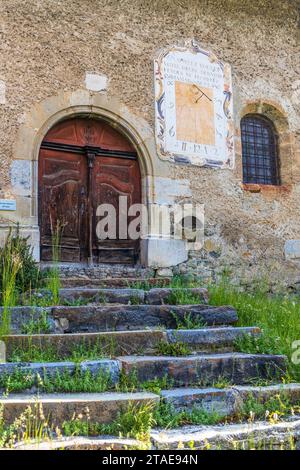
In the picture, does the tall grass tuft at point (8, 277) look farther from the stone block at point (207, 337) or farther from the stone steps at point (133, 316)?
the stone block at point (207, 337)

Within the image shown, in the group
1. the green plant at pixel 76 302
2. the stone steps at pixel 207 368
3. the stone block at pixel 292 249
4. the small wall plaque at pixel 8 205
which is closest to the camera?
the stone steps at pixel 207 368

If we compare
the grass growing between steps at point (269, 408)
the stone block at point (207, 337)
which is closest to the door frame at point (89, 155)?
the stone block at point (207, 337)

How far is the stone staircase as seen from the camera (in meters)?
3.09

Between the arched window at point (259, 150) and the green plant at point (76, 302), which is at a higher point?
the arched window at point (259, 150)

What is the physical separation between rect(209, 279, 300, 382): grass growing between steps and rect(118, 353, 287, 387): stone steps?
0.54ft

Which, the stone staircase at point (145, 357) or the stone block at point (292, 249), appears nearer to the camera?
the stone staircase at point (145, 357)

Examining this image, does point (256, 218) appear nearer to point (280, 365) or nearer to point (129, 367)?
point (280, 365)

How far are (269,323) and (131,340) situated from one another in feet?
5.04

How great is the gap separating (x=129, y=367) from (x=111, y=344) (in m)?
0.45

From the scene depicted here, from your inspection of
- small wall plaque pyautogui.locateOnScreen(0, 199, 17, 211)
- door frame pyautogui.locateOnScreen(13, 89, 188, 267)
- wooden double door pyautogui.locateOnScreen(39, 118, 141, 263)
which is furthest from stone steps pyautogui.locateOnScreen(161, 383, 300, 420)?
wooden double door pyautogui.locateOnScreen(39, 118, 141, 263)

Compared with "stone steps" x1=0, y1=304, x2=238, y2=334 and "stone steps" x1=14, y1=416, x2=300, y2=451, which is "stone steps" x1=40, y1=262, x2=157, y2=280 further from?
"stone steps" x1=14, y1=416, x2=300, y2=451

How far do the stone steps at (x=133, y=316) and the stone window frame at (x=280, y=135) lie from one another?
11.0ft

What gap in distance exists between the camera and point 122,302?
513 cm

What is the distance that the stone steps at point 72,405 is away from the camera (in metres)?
2.95
